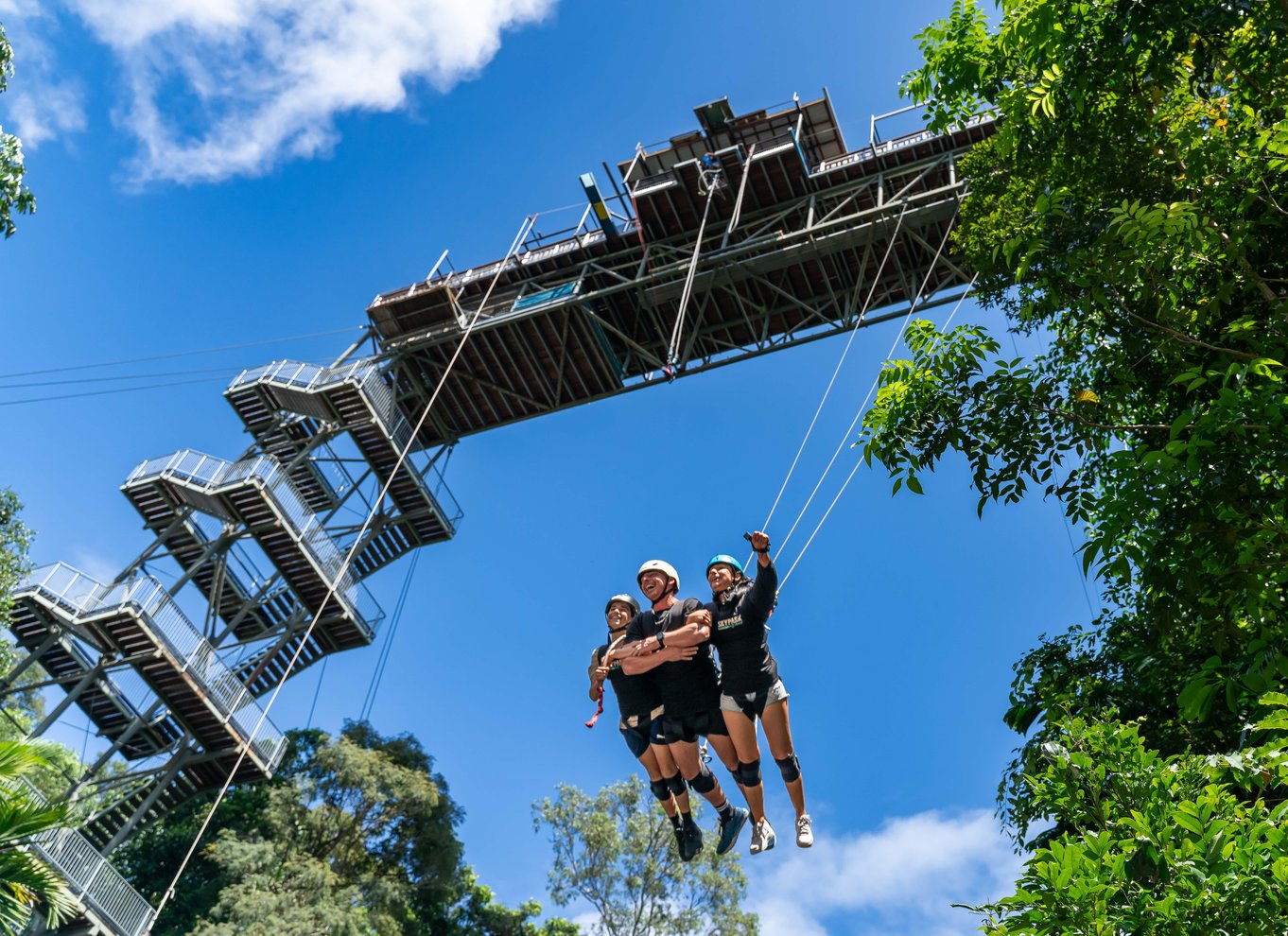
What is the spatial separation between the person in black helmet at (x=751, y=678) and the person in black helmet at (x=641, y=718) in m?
0.52

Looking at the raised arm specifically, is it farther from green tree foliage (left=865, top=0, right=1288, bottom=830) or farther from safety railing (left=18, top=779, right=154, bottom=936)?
safety railing (left=18, top=779, right=154, bottom=936)

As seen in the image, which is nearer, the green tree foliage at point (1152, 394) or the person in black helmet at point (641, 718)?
the green tree foliage at point (1152, 394)

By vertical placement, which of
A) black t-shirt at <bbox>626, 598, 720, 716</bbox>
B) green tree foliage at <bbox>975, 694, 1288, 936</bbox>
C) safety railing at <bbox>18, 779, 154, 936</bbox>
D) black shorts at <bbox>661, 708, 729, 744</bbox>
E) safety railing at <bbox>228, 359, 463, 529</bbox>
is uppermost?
safety railing at <bbox>228, 359, 463, 529</bbox>

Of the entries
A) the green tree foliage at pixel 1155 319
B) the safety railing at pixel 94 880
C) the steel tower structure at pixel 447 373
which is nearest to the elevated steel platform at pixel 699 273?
the steel tower structure at pixel 447 373

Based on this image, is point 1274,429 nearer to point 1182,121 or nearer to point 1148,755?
point 1148,755

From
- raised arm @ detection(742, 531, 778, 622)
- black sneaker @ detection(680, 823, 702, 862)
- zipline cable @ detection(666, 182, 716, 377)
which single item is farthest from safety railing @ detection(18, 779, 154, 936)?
raised arm @ detection(742, 531, 778, 622)

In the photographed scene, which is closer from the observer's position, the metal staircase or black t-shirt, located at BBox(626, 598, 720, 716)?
black t-shirt, located at BBox(626, 598, 720, 716)

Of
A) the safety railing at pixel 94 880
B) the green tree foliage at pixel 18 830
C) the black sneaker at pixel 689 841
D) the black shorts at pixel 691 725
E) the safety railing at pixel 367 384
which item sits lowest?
the green tree foliage at pixel 18 830

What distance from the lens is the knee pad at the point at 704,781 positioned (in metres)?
9.13

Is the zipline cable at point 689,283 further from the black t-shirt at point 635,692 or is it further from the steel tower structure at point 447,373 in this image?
the black t-shirt at point 635,692

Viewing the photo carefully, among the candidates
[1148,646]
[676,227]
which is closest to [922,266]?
[676,227]

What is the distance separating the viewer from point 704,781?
9219 millimetres

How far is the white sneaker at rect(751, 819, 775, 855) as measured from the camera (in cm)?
901

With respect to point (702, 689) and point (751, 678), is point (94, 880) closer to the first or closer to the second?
point (702, 689)
